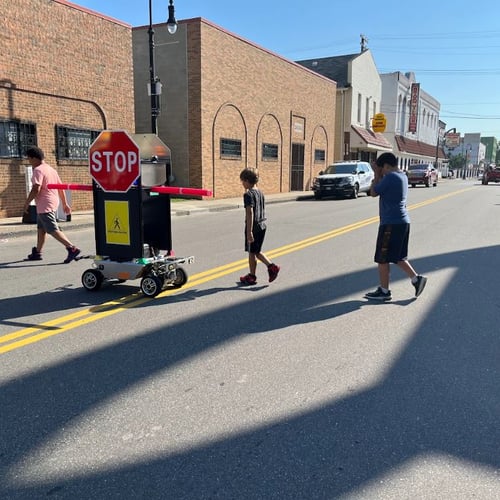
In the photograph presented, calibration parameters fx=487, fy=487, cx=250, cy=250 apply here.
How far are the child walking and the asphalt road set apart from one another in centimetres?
24

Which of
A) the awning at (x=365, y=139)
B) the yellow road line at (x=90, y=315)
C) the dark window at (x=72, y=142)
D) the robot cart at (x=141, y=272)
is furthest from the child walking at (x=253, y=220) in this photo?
the awning at (x=365, y=139)

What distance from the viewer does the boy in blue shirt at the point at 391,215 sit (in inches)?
227

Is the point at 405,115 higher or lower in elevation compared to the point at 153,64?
higher

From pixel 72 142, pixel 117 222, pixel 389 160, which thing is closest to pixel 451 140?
pixel 72 142

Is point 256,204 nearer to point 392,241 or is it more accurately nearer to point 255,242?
point 255,242

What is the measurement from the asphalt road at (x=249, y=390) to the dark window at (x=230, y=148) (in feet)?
53.1

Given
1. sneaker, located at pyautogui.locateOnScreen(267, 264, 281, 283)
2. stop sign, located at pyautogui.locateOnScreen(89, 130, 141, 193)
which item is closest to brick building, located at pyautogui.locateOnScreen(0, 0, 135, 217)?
stop sign, located at pyautogui.locateOnScreen(89, 130, 141, 193)

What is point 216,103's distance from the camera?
70.7ft

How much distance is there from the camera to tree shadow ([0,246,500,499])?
251cm

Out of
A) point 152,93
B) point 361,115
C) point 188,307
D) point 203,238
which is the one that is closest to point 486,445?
point 188,307

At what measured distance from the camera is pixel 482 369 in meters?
3.97

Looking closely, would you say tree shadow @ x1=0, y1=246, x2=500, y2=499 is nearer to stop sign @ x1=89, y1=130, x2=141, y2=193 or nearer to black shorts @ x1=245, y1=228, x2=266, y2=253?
black shorts @ x1=245, y1=228, x2=266, y2=253

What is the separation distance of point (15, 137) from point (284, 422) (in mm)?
13006

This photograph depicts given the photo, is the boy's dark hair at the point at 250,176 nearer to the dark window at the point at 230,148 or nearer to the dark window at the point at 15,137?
the dark window at the point at 15,137
